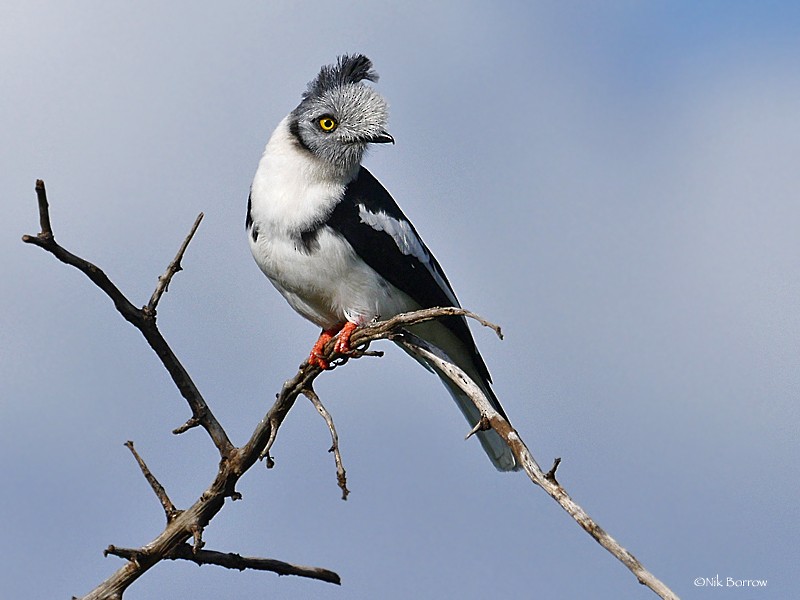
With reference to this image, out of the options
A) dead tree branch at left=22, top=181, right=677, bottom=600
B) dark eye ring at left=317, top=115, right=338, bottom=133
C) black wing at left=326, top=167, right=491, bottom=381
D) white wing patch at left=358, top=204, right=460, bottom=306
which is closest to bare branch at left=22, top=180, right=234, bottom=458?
dead tree branch at left=22, top=181, right=677, bottom=600

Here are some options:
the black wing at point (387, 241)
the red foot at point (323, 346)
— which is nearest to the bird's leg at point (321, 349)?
the red foot at point (323, 346)

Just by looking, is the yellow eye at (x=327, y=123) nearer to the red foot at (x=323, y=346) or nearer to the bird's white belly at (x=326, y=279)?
the bird's white belly at (x=326, y=279)

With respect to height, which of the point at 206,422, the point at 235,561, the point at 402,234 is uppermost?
the point at 402,234

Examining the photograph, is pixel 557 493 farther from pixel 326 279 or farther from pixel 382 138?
pixel 382 138

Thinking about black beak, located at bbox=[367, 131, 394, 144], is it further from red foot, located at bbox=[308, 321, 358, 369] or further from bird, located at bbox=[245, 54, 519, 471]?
red foot, located at bbox=[308, 321, 358, 369]

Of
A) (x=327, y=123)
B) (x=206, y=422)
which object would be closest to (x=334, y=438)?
(x=206, y=422)

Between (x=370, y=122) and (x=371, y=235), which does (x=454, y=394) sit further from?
(x=370, y=122)

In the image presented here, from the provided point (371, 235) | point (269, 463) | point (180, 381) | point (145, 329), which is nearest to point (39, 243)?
point (145, 329)

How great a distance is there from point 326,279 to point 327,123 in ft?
4.79

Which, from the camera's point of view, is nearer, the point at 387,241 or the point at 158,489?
the point at 158,489

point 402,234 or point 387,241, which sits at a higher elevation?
point 402,234

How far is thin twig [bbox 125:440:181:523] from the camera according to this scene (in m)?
6.36

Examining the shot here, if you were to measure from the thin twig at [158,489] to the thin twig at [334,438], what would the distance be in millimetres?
1035

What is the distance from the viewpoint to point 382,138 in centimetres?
885
